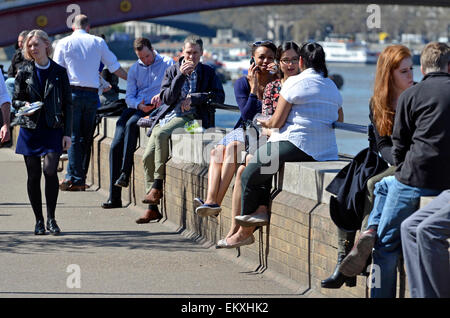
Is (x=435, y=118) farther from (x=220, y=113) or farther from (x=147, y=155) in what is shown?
(x=220, y=113)

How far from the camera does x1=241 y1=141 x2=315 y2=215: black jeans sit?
7172mm

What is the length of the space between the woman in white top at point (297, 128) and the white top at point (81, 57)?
448 cm

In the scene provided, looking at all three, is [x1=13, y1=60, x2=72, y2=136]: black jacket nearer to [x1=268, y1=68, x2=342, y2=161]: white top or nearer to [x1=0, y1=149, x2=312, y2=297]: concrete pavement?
[x1=0, y1=149, x2=312, y2=297]: concrete pavement

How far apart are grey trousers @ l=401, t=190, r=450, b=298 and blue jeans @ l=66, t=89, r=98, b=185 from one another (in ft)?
21.8

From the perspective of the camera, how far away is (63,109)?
883cm

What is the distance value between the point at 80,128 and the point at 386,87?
617cm

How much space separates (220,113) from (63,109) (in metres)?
37.7

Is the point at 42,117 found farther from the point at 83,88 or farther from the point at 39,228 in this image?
the point at 83,88

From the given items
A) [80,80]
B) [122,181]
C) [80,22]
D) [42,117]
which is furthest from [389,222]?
[80,22]

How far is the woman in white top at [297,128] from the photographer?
7145 mm

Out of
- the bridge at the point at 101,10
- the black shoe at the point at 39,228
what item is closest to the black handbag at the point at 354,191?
the black shoe at the point at 39,228

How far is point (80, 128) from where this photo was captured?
11594 mm

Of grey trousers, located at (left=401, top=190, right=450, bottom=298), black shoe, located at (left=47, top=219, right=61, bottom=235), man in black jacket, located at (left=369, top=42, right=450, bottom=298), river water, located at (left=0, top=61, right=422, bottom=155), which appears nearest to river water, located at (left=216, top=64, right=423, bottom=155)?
river water, located at (left=0, top=61, right=422, bottom=155)
